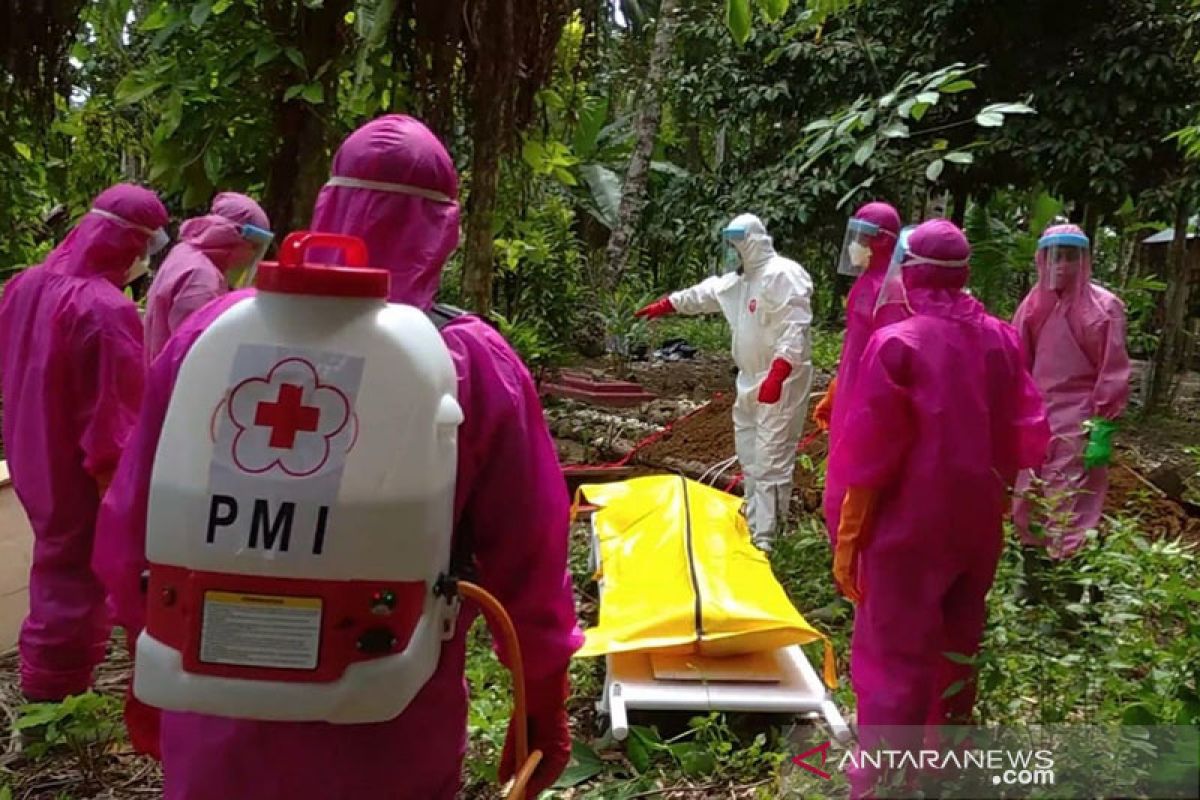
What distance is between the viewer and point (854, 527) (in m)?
2.98

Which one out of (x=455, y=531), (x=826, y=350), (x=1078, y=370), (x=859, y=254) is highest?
(x=859, y=254)

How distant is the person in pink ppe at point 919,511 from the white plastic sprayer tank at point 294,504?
1.77 metres

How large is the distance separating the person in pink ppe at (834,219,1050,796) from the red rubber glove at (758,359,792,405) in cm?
247

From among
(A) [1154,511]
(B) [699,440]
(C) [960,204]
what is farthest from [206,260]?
(C) [960,204]

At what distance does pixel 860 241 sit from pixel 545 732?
12.3 ft

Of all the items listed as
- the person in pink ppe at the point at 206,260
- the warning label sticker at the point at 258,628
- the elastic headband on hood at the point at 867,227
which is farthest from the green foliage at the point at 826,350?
the warning label sticker at the point at 258,628

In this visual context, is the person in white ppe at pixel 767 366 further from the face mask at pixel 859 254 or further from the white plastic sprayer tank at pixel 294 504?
the white plastic sprayer tank at pixel 294 504

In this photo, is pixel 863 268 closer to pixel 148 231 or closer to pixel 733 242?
pixel 733 242

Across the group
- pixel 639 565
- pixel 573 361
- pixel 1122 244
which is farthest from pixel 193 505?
pixel 1122 244

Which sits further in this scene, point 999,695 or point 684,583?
point 684,583

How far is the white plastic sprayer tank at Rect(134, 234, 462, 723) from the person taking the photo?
1.37 m

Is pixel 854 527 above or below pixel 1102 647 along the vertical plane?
above

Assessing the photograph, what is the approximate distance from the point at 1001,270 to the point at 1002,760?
32.5 feet

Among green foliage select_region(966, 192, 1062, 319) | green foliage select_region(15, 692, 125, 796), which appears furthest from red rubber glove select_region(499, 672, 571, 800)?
green foliage select_region(966, 192, 1062, 319)
